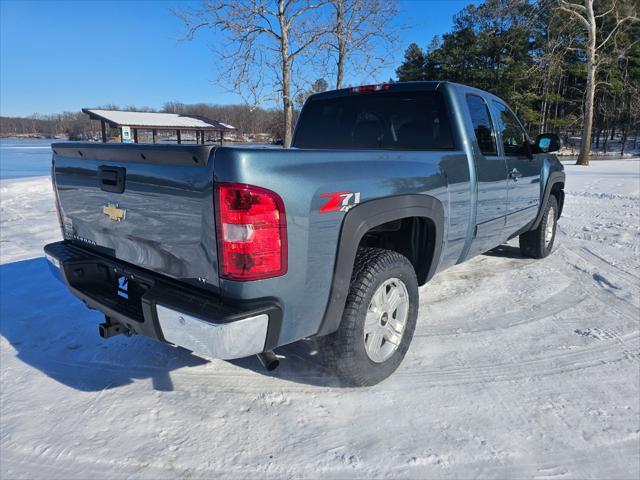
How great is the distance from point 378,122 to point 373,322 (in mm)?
1935

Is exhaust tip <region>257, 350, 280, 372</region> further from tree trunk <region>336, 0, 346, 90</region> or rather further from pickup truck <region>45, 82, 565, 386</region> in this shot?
tree trunk <region>336, 0, 346, 90</region>

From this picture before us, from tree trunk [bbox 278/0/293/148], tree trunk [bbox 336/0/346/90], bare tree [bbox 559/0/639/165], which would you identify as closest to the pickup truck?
tree trunk [bbox 278/0/293/148]

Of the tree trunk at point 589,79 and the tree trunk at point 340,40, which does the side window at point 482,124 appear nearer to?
the tree trunk at point 340,40

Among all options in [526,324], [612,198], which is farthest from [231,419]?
[612,198]

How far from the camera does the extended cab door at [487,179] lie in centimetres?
350

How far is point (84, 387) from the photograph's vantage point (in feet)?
8.91

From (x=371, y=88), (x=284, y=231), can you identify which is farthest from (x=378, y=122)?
(x=284, y=231)

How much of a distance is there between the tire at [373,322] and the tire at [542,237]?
3.10 meters

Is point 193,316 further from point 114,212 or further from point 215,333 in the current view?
point 114,212

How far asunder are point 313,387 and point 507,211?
251 centimetres

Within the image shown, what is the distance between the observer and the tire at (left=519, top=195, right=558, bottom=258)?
17.1 feet

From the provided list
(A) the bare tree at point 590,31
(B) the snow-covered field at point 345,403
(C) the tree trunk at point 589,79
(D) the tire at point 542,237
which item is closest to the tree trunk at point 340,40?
(A) the bare tree at point 590,31

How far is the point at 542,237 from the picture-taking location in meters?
5.22

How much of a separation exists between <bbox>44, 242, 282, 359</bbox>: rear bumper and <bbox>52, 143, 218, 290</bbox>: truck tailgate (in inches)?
3.2
